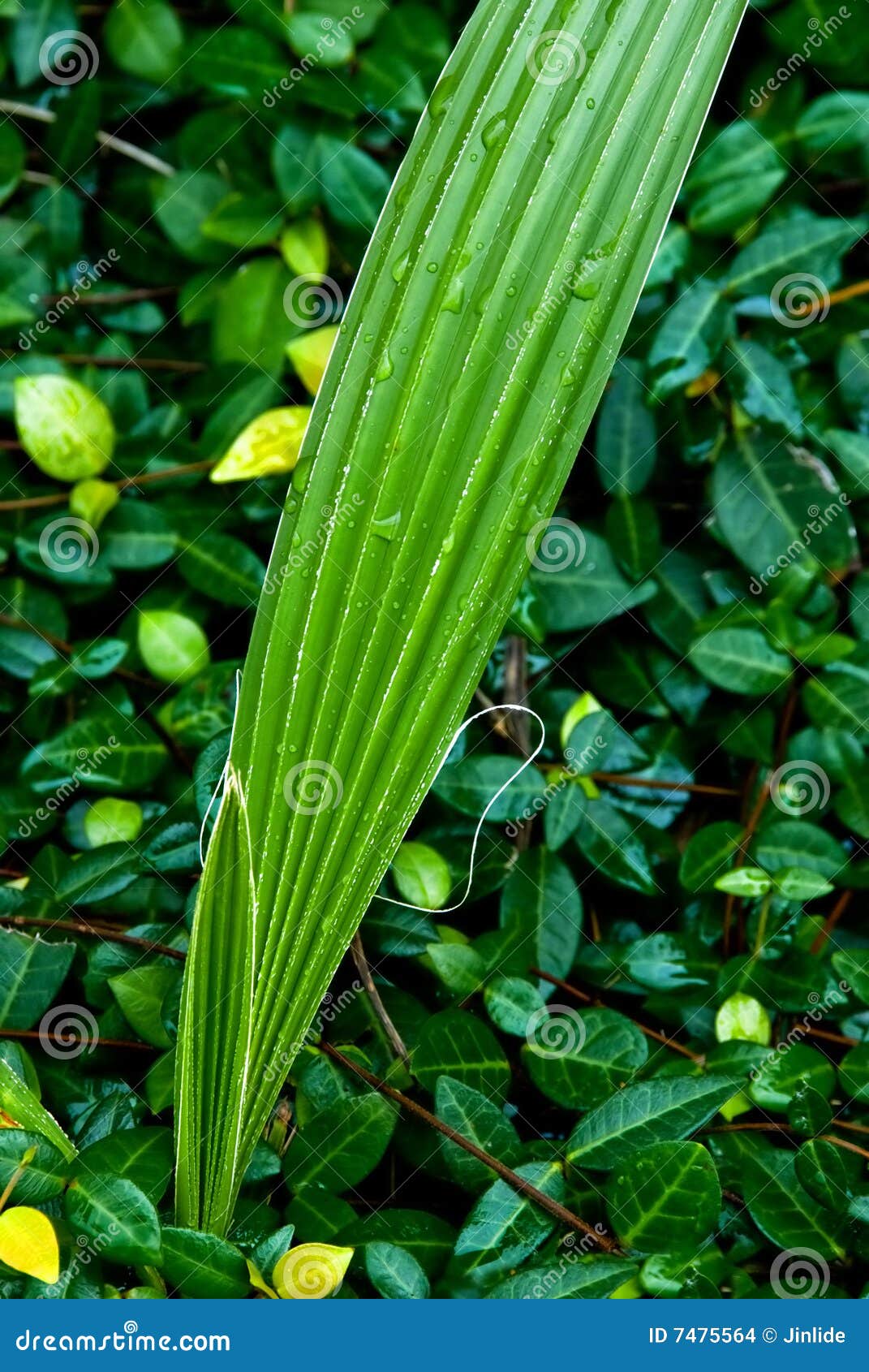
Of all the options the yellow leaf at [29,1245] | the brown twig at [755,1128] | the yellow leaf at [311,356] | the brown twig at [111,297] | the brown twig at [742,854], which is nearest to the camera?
the yellow leaf at [29,1245]

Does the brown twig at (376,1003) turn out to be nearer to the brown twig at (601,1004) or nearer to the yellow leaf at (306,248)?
the brown twig at (601,1004)

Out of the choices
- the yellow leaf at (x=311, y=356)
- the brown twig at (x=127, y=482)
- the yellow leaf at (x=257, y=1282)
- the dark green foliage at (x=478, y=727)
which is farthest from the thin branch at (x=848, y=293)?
the yellow leaf at (x=257, y=1282)

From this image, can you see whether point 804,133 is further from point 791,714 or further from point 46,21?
point 46,21

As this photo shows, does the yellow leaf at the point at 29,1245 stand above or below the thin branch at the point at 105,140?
below

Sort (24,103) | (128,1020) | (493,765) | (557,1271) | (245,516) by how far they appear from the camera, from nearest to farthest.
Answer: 1. (557,1271)
2. (128,1020)
3. (493,765)
4. (245,516)
5. (24,103)

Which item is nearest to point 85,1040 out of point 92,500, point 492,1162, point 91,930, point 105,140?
point 91,930

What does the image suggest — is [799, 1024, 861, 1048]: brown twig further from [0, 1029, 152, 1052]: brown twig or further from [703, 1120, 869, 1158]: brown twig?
[0, 1029, 152, 1052]: brown twig

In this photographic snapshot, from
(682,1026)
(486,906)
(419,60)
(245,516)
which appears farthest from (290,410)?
(682,1026)
